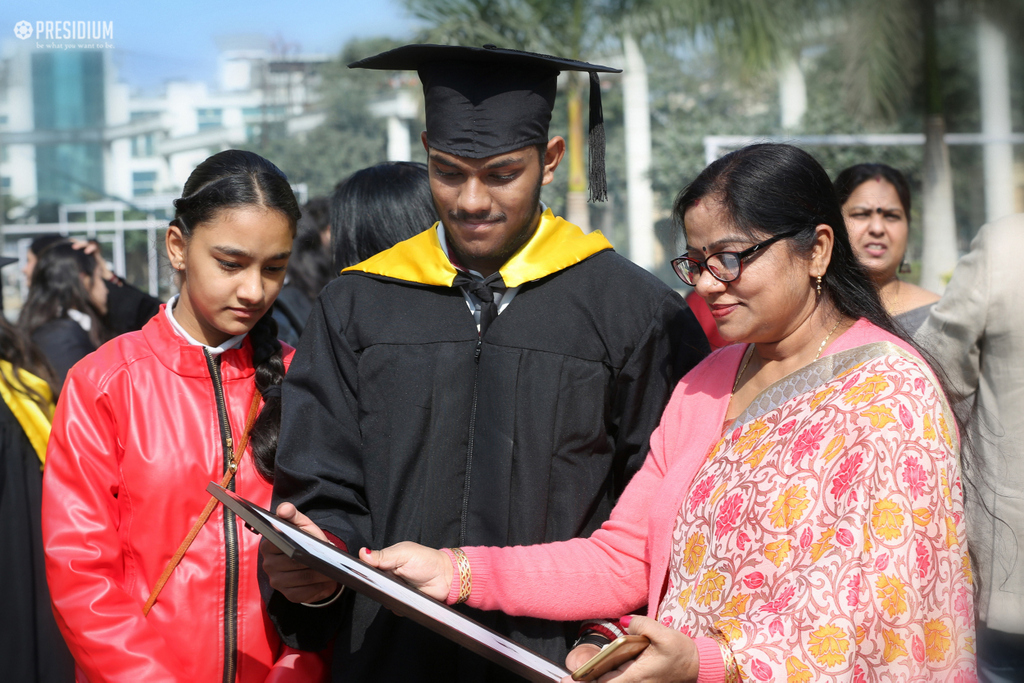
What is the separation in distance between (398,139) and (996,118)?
12.0m

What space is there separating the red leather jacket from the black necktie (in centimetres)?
68

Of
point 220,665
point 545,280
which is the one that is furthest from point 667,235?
point 220,665

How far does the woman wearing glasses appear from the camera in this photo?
145cm

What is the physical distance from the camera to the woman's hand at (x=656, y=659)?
1.43 meters

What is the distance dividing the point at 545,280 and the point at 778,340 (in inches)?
21.2

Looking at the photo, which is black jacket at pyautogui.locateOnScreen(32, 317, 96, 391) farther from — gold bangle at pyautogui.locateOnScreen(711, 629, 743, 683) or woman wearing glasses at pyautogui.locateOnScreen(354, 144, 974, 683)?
gold bangle at pyautogui.locateOnScreen(711, 629, 743, 683)

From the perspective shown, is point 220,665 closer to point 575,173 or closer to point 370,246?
point 370,246

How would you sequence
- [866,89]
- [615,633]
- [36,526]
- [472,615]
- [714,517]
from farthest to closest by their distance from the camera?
[866,89]
[36,526]
[472,615]
[615,633]
[714,517]

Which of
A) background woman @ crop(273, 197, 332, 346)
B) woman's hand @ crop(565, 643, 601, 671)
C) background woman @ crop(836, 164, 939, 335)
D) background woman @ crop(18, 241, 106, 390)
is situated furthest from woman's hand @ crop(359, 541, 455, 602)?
background woman @ crop(18, 241, 106, 390)

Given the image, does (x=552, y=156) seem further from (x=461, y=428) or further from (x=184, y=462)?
(x=184, y=462)

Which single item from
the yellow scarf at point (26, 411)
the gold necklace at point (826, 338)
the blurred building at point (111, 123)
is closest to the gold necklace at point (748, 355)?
the gold necklace at point (826, 338)

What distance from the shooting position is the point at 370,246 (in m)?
2.61

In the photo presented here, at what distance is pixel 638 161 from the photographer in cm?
1645

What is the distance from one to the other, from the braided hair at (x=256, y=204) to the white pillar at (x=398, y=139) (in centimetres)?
1622
